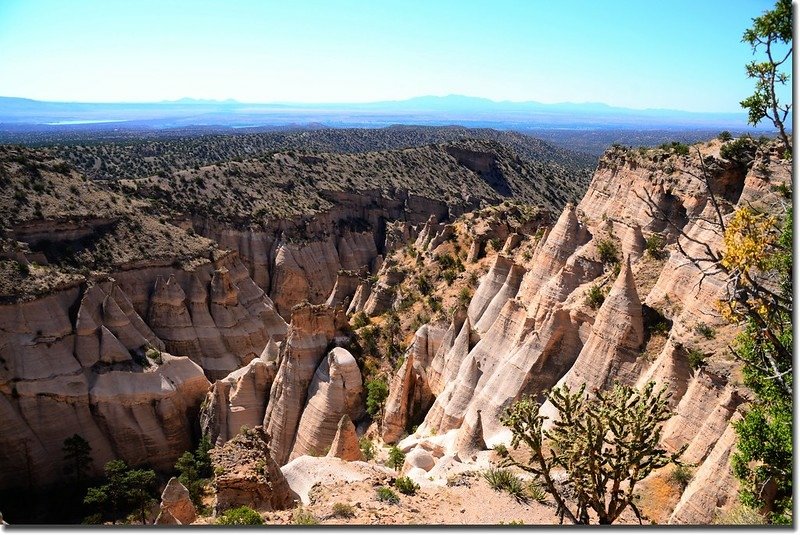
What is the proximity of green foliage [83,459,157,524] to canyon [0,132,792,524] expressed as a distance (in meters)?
3.42

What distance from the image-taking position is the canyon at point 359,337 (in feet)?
55.4

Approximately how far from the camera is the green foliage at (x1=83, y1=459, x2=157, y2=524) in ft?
80.3

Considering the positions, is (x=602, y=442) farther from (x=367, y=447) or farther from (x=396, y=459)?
(x=367, y=447)

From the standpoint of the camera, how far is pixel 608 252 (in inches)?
892

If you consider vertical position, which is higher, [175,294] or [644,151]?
[644,151]

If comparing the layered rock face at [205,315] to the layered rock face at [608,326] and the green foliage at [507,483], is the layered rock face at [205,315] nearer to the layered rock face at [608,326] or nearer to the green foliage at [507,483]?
the layered rock face at [608,326]

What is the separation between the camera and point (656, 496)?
47.2 ft

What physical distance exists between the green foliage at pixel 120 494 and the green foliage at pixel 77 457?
187 centimetres

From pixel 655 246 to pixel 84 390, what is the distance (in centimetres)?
2638

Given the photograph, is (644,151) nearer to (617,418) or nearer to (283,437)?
(617,418)

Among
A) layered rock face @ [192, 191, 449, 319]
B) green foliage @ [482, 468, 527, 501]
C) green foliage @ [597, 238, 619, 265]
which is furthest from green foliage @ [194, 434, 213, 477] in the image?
green foliage @ [597, 238, 619, 265]

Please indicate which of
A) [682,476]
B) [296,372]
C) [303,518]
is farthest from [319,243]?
[682,476]

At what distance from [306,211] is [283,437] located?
128 ft

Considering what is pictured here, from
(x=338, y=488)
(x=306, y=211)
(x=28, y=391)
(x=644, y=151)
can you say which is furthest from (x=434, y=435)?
(x=306, y=211)
